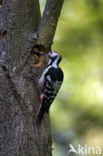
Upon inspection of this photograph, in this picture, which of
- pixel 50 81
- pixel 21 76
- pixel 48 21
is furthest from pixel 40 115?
pixel 48 21

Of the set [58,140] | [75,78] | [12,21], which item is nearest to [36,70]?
[12,21]

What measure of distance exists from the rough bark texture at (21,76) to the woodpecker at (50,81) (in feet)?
0.30

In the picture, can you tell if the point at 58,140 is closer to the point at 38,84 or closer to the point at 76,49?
the point at 76,49

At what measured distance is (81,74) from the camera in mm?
5020

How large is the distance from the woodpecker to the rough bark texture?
0.09 meters

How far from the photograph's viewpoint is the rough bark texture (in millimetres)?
2773

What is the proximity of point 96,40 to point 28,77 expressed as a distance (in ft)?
8.35

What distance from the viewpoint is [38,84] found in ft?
10.3

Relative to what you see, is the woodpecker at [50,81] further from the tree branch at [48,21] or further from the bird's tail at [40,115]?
the tree branch at [48,21]

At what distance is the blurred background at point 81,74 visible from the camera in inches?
197

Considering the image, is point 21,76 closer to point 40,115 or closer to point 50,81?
point 40,115

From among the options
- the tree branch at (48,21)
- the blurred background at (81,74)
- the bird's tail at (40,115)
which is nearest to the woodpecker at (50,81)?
the bird's tail at (40,115)

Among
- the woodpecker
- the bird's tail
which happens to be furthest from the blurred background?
the bird's tail

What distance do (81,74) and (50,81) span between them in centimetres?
149
